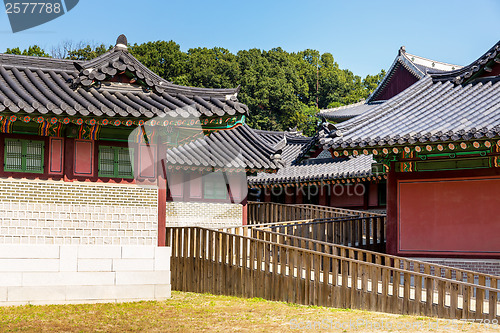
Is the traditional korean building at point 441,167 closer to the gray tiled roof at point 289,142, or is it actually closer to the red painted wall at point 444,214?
the red painted wall at point 444,214

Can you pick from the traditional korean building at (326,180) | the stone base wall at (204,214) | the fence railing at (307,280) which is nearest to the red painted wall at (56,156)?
the fence railing at (307,280)

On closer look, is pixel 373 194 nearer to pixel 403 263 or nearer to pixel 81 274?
pixel 403 263

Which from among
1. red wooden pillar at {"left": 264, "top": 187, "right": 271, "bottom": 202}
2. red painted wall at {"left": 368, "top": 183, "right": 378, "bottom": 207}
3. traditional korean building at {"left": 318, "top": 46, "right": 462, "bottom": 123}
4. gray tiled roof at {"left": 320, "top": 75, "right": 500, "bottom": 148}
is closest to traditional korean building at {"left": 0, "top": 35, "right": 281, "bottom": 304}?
gray tiled roof at {"left": 320, "top": 75, "right": 500, "bottom": 148}

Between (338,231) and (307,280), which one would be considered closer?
(307,280)

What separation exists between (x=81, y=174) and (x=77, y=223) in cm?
107

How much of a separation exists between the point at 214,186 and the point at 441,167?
34.0 ft

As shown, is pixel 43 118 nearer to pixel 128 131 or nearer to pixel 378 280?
pixel 128 131

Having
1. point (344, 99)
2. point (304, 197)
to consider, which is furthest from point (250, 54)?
point (304, 197)

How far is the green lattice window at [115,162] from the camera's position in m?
13.4

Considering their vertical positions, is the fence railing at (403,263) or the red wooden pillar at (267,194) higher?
the red wooden pillar at (267,194)

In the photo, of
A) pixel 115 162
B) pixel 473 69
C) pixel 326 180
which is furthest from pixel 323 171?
pixel 115 162

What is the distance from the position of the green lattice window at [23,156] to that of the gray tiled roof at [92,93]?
1.02 meters

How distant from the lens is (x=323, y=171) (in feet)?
97.8

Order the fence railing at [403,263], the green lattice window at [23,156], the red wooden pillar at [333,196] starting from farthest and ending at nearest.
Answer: the red wooden pillar at [333,196] → the fence railing at [403,263] → the green lattice window at [23,156]
